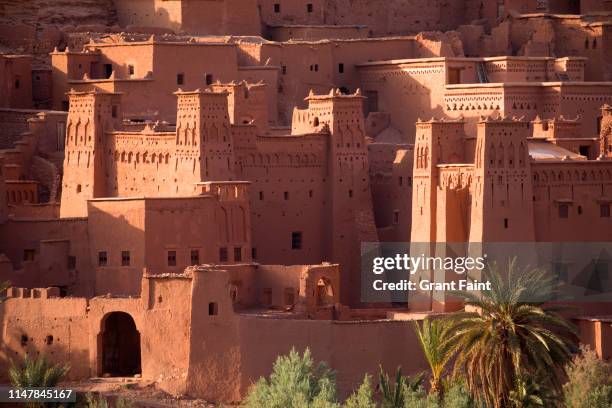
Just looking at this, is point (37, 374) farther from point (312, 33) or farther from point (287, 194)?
point (312, 33)

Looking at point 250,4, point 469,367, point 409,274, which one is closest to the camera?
point 469,367

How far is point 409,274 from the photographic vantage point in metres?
72.3

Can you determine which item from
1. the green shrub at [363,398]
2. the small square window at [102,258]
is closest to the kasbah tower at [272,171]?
the small square window at [102,258]

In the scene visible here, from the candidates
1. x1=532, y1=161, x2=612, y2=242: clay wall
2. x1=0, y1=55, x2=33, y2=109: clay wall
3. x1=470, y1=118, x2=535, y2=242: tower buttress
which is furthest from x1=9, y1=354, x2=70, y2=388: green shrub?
x1=0, y1=55, x2=33, y2=109: clay wall

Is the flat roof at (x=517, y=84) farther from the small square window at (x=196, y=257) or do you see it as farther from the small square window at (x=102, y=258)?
the small square window at (x=102, y=258)

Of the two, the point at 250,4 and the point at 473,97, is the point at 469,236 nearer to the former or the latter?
the point at 473,97

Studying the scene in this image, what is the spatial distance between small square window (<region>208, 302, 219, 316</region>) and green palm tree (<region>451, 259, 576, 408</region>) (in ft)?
20.1

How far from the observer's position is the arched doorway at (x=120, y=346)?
68688 mm

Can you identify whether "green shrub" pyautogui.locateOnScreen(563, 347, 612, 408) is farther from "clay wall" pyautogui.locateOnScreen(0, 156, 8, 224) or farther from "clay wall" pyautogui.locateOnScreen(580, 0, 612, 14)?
"clay wall" pyautogui.locateOnScreen(580, 0, 612, 14)

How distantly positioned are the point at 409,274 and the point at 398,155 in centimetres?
395

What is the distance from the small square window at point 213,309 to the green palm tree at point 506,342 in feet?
20.1

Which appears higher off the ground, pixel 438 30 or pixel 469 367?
pixel 438 30

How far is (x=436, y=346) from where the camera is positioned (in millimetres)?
64375

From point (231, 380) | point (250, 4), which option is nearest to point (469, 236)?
point (231, 380)
